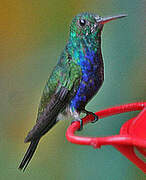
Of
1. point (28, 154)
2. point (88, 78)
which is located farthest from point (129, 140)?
point (28, 154)

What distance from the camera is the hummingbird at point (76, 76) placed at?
4.63 feet

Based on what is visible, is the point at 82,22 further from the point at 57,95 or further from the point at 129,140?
the point at 129,140

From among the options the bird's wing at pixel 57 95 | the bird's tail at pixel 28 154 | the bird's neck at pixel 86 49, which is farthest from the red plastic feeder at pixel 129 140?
the bird's tail at pixel 28 154

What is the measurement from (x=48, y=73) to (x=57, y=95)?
0.48 meters

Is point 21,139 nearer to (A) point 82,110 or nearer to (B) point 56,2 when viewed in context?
(A) point 82,110

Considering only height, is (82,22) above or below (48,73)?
above

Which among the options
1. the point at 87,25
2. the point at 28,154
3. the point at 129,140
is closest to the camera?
the point at 129,140

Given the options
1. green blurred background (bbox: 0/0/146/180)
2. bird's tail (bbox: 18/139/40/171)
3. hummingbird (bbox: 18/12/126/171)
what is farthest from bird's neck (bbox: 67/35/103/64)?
bird's tail (bbox: 18/139/40/171)

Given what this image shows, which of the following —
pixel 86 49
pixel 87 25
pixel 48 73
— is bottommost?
pixel 48 73

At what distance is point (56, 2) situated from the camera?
187cm

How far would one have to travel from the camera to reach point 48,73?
191 centimetres

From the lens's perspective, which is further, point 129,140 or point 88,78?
point 88,78

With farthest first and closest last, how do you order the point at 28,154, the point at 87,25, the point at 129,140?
the point at 28,154
the point at 87,25
the point at 129,140

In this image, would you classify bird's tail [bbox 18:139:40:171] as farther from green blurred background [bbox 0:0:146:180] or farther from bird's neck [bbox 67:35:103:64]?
bird's neck [bbox 67:35:103:64]
